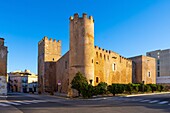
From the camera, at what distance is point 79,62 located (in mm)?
31141

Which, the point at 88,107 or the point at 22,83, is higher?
the point at 88,107

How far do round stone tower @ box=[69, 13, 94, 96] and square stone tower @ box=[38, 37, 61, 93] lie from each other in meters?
12.3

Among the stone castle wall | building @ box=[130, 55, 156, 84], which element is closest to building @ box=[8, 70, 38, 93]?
building @ box=[130, 55, 156, 84]

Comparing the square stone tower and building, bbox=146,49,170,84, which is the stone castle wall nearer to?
the square stone tower

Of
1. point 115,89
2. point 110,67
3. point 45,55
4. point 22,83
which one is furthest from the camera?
point 22,83

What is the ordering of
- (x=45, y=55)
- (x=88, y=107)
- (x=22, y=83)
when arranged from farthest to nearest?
(x=22, y=83) → (x=45, y=55) → (x=88, y=107)

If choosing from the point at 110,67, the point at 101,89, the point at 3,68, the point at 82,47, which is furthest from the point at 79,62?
the point at 3,68

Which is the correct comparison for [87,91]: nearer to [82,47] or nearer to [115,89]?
[115,89]

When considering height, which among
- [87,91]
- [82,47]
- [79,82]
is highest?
[82,47]

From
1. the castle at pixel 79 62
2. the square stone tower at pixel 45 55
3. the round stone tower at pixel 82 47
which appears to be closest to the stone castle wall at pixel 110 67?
the castle at pixel 79 62

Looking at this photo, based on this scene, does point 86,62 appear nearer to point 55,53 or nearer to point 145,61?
point 55,53

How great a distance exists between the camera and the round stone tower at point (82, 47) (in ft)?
102

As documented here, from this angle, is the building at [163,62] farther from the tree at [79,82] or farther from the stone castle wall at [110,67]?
the tree at [79,82]

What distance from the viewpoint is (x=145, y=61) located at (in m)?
47.8
